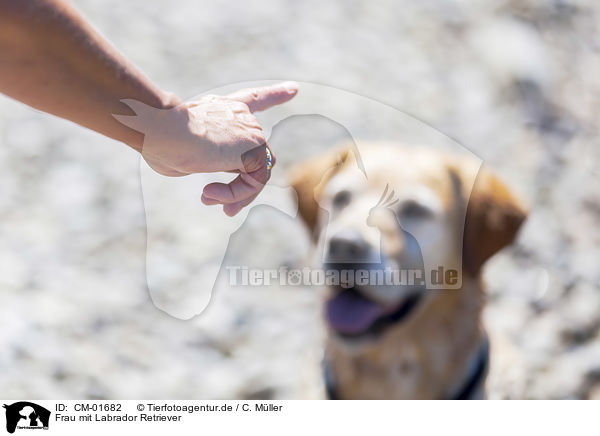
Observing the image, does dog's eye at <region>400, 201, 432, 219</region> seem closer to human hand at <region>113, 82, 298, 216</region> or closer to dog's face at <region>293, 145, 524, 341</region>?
dog's face at <region>293, 145, 524, 341</region>

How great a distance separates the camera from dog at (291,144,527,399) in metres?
1.46

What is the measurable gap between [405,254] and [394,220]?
0.07 m

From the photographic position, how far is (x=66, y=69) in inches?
43.2

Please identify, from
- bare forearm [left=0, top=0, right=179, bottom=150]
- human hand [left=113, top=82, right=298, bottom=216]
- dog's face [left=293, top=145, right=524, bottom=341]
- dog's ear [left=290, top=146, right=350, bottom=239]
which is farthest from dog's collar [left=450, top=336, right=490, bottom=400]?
bare forearm [left=0, top=0, right=179, bottom=150]

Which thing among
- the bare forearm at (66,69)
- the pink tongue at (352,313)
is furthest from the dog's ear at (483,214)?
the bare forearm at (66,69)

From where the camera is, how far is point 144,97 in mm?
1176

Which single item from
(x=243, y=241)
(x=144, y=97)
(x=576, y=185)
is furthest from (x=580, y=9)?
(x=144, y=97)

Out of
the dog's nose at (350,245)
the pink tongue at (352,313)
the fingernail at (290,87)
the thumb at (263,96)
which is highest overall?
the fingernail at (290,87)

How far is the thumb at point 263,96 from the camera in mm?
1353

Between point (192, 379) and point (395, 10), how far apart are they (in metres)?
2.17

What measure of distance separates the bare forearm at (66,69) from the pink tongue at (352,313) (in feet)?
1.88

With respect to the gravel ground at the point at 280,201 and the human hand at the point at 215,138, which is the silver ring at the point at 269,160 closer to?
the human hand at the point at 215,138

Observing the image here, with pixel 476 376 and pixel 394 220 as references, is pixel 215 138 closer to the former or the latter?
pixel 394 220

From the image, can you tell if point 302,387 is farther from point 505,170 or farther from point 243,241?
point 505,170
